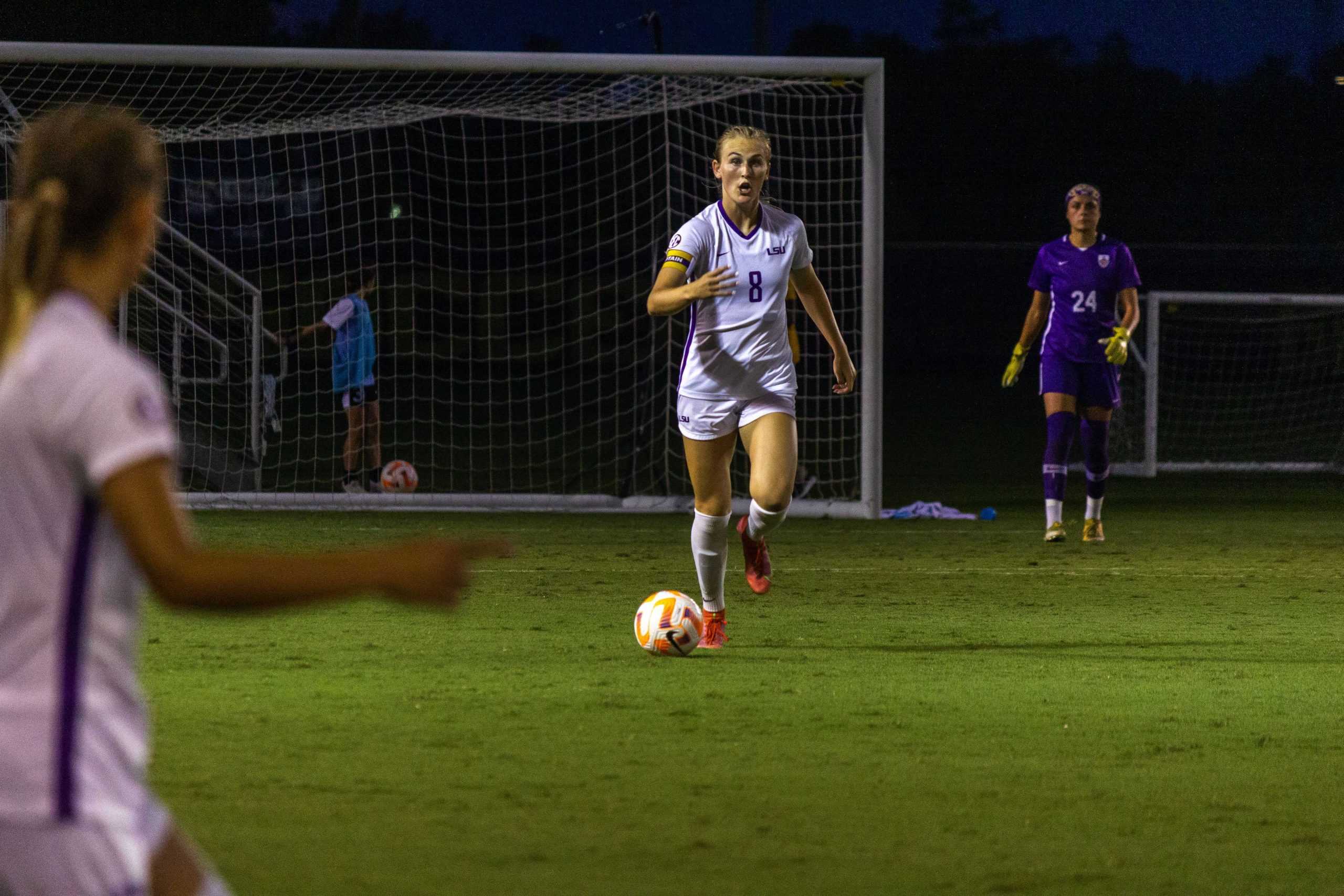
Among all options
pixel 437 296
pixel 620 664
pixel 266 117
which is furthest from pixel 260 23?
pixel 620 664

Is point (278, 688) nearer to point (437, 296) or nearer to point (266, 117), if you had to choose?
point (266, 117)

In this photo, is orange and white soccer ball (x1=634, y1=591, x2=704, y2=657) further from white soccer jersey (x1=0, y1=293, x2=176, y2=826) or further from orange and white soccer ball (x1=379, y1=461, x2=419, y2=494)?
orange and white soccer ball (x1=379, y1=461, x2=419, y2=494)

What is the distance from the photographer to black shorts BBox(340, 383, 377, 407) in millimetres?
15398

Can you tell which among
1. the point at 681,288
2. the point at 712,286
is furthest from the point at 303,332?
the point at 712,286

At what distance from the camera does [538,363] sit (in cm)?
2989

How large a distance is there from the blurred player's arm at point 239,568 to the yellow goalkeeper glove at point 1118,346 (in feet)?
31.7

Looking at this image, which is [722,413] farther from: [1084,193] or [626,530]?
[626,530]

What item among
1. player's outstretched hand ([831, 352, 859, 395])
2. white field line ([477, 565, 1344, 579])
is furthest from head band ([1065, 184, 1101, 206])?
player's outstretched hand ([831, 352, 859, 395])

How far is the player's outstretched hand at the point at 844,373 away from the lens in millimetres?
7445

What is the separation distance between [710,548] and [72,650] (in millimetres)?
5126

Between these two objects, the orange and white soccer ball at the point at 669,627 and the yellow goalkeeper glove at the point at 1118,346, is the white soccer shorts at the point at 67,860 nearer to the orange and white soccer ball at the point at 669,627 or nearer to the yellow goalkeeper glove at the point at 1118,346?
the orange and white soccer ball at the point at 669,627

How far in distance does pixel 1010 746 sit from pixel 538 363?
24986mm

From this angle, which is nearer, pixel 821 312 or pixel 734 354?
pixel 734 354

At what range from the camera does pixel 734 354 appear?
6973 millimetres
